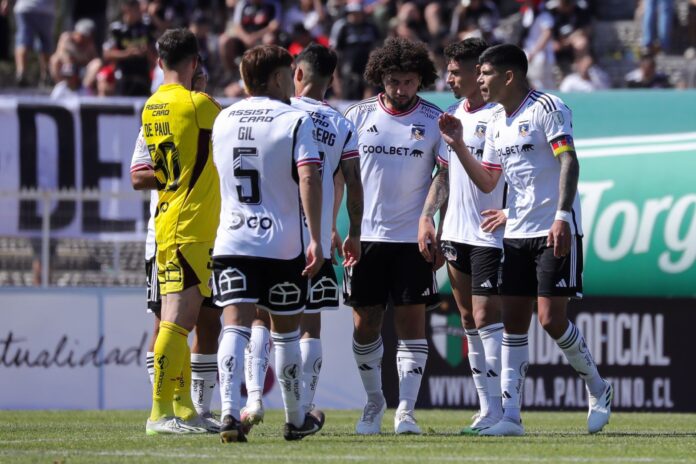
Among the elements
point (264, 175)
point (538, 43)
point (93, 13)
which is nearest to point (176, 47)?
point (264, 175)

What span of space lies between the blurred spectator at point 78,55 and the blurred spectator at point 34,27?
15cm

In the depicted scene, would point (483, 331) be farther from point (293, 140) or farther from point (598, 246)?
point (598, 246)

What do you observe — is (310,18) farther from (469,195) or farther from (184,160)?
(184,160)

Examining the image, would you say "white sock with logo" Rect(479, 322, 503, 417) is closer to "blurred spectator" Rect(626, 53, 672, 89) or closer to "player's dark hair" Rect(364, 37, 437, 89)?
"player's dark hair" Rect(364, 37, 437, 89)

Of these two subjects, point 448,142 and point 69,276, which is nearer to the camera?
point 448,142

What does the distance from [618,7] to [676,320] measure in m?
9.84

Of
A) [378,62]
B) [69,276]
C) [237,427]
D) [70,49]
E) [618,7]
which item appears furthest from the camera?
[618,7]

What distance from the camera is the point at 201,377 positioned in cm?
929

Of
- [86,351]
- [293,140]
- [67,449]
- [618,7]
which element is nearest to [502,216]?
[293,140]

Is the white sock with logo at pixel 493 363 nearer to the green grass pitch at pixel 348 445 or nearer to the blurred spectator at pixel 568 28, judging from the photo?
the green grass pitch at pixel 348 445

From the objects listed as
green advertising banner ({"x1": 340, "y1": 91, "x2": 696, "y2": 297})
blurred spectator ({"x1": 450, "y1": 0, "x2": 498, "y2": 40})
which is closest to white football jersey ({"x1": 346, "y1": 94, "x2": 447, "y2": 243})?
green advertising banner ({"x1": 340, "y1": 91, "x2": 696, "y2": 297})

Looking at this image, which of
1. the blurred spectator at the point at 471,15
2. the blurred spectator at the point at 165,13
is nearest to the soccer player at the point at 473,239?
the blurred spectator at the point at 471,15

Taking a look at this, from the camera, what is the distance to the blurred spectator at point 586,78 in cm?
1778

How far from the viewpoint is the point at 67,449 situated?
7.96 metres
